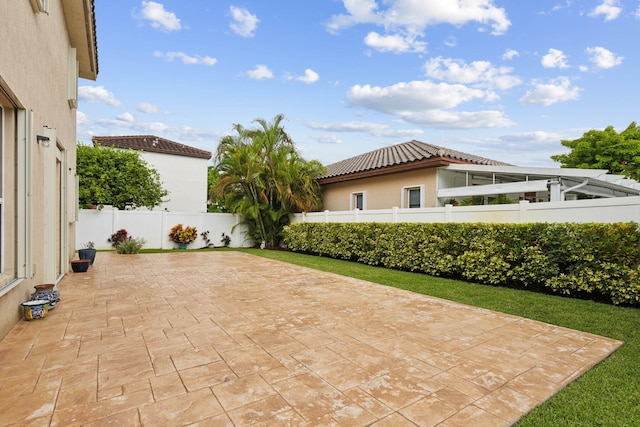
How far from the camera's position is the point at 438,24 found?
1175 cm

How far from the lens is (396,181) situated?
41.5ft

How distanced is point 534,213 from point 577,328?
10.6 feet

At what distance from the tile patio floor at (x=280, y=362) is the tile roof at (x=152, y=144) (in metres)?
18.4

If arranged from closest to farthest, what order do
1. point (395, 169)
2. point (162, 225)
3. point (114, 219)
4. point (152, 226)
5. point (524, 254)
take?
1. point (524, 254)
2. point (395, 169)
3. point (114, 219)
4. point (152, 226)
5. point (162, 225)

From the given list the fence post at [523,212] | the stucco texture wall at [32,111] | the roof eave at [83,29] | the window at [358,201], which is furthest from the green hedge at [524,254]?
the roof eave at [83,29]

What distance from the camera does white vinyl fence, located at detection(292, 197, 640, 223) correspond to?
19.4 ft

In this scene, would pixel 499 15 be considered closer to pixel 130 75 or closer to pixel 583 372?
pixel 583 372

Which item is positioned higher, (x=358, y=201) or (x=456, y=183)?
(x=456, y=183)

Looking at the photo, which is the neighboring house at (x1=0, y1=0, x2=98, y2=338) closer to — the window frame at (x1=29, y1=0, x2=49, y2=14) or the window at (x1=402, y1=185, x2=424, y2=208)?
the window frame at (x1=29, y1=0, x2=49, y2=14)

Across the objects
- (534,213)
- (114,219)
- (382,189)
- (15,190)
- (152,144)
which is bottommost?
(114,219)

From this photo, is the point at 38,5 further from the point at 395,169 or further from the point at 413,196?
the point at 413,196

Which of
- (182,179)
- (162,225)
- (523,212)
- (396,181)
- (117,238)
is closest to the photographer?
(523,212)

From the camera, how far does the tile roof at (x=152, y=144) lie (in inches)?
843

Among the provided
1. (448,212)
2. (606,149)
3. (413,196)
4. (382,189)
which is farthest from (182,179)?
(606,149)
